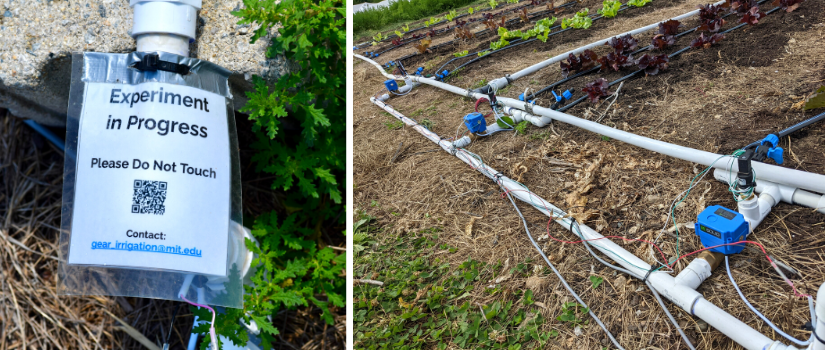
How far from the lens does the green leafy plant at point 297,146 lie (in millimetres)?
1531

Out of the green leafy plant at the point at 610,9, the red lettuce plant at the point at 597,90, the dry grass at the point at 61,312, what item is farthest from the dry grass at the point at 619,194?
the green leafy plant at the point at 610,9

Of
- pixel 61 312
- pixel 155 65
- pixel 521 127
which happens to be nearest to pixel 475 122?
pixel 521 127

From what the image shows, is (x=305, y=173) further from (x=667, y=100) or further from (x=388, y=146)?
(x=667, y=100)

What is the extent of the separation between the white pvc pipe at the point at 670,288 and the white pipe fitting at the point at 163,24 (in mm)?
1354

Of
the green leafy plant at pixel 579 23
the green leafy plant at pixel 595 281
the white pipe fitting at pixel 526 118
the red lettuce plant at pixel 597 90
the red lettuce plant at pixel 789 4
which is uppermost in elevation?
the green leafy plant at pixel 579 23

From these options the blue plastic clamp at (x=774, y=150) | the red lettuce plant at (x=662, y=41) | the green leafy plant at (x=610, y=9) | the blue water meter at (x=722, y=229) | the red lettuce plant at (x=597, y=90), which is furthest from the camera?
the green leafy plant at (x=610, y=9)

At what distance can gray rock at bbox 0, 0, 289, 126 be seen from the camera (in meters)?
1.63

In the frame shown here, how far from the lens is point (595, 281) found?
154 cm

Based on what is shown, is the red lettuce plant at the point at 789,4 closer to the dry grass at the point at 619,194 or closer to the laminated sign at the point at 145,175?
the dry grass at the point at 619,194

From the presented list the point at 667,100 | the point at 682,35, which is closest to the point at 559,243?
the point at 667,100

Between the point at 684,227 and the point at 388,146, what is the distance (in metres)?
1.53

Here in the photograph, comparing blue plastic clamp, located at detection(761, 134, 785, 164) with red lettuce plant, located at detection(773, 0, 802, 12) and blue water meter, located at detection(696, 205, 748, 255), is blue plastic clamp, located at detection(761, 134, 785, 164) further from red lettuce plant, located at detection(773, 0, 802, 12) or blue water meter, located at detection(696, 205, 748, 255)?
red lettuce plant, located at detection(773, 0, 802, 12)

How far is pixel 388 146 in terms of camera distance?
264cm

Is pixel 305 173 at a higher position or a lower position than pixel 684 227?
higher
